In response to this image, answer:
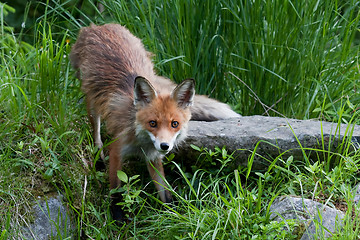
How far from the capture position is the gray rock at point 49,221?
151 inches

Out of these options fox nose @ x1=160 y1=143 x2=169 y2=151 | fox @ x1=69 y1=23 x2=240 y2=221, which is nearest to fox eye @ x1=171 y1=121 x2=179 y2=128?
fox @ x1=69 y1=23 x2=240 y2=221

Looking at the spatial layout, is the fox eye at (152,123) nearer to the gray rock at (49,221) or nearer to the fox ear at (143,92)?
the fox ear at (143,92)

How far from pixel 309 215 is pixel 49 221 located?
6.94ft

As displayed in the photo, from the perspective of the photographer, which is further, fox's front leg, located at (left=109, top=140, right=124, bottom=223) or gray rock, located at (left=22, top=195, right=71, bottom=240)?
fox's front leg, located at (left=109, top=140, right=124, bottom=223)

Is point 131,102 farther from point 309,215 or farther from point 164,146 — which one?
point 309,215

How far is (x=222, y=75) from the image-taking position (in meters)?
5.29

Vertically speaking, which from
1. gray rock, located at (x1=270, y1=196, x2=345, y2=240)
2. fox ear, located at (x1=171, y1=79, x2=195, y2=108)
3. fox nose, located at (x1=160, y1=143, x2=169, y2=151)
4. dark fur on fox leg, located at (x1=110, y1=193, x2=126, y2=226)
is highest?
fox ear, located at (x1=171, y1=79, x2=195, y2=108)

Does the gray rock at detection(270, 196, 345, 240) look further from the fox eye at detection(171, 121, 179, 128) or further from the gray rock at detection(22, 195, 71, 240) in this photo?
the gray rock at detection(22, 195, 71, 240)

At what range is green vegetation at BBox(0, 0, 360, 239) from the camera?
12.3 feet

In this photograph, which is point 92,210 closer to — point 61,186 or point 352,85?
point 61,186

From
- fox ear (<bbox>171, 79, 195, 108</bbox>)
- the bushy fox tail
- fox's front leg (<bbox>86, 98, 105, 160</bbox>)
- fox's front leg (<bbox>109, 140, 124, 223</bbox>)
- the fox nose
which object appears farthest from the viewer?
fox's front leg (<bbox>86, 98, 105, 160</bbox>)

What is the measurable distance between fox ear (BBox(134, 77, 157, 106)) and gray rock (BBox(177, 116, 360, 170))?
0.57 meters

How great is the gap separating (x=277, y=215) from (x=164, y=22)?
265 cm

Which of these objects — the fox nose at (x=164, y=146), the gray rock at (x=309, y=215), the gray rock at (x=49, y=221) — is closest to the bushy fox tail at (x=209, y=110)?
the fox nose at (x=164, y=146)
